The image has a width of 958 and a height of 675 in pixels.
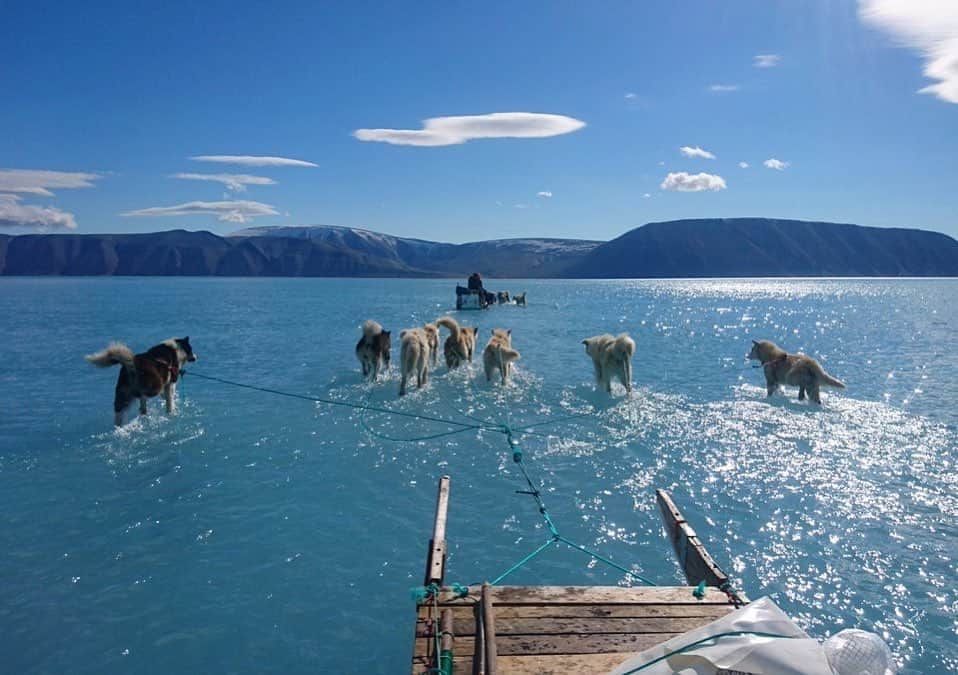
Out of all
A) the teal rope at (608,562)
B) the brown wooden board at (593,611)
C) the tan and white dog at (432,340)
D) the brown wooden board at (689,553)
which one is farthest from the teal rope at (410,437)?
the brown wooden board at (593,611)

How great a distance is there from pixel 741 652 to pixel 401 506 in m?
5.78

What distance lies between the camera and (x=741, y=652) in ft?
11.4

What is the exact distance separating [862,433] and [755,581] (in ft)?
26.2

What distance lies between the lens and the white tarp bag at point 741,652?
338cm

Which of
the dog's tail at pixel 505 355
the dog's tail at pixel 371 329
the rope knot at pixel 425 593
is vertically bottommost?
the rope knot at pixel 425 593

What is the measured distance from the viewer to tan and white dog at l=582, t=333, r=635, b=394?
15.2 metres

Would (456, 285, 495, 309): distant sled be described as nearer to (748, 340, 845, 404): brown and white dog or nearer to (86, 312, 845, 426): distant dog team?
(86, 312, 845, 426): distant dog team

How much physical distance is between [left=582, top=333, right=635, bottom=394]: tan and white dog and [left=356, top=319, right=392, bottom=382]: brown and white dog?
20.3ft

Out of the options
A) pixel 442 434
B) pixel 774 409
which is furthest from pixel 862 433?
pixel 442 434

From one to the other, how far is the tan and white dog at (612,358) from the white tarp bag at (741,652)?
1141 cm

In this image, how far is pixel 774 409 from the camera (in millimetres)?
14766

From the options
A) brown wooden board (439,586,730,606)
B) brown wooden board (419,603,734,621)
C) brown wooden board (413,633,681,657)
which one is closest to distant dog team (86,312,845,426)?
brown wooden board (439,586,730,606)

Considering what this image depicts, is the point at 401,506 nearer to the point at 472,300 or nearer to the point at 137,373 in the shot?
the point at 137,373

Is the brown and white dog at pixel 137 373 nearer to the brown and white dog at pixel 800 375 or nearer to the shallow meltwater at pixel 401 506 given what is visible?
the shallow meltwater at pixel 401 506
